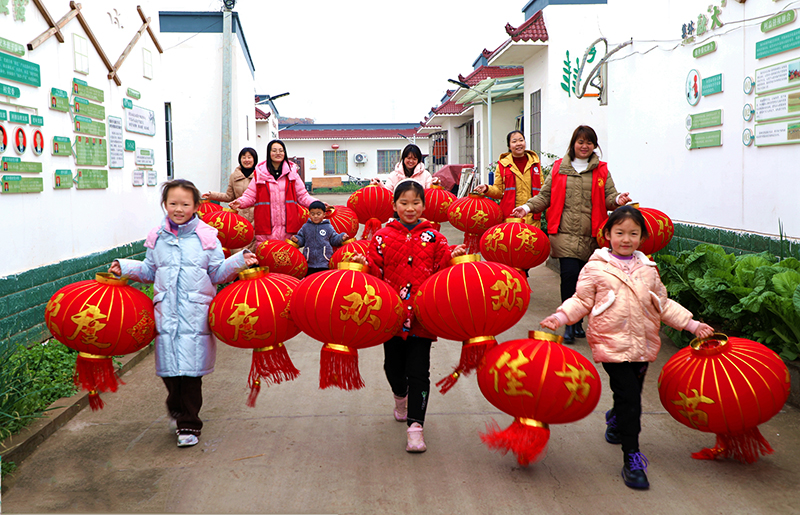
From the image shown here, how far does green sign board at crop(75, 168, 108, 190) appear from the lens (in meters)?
6.67

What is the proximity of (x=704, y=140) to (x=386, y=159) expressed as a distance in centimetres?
3736

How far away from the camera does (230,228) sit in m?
6.48

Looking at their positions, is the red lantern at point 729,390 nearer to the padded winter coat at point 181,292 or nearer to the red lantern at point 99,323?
the padded winter coat at point 181,292

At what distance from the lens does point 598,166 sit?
5.62 metres

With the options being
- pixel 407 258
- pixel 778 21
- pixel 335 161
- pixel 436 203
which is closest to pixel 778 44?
pixel 778 21

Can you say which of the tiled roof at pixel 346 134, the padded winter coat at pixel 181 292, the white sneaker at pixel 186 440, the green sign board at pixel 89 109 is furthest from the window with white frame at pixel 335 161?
the white sneaker at pixel 186 440

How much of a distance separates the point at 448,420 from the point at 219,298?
1.66 metres

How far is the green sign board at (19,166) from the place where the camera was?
5.22m

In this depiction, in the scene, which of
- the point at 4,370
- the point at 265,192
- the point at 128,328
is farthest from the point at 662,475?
the point at 265,192

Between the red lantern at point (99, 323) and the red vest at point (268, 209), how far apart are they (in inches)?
126

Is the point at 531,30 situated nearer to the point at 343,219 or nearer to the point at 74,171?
the point at 343,219

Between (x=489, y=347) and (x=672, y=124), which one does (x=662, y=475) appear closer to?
(x=489, y=347)

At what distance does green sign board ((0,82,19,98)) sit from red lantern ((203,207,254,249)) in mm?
1927

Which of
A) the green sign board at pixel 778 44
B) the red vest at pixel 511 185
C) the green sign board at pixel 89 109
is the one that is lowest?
the red vest at pixel 511 185
